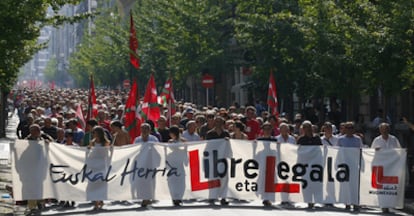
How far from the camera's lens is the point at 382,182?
62.3ft

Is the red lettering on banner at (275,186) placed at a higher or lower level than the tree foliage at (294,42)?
lower

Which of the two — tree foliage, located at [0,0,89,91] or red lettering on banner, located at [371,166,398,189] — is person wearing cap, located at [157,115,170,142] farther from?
tree foliage, located at [0,0,89,91]

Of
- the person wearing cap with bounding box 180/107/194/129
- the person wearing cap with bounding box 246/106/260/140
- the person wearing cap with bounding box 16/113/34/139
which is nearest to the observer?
the person wearing cap with bounding box 246/106/260/140

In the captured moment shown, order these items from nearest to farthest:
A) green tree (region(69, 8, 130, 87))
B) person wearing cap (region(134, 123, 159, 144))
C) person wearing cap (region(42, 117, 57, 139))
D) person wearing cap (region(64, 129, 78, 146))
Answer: person wearing cap (region(134, 123, 159, 144)) < person wearing cap (region(64, 129, 78, 146)) < person wearing cap (region(42, 117, 57, 139)) < green tree (region(69, 8, 130, 87))

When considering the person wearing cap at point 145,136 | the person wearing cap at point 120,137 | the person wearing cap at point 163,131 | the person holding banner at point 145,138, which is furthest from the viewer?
the person wearing cap at point 163,131

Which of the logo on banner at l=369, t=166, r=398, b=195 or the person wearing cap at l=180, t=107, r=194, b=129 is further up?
the person wearing cap at l=180, t=107, r=194, b=129

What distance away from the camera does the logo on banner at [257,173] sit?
19234mm

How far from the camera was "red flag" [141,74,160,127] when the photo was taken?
24016 millimetres

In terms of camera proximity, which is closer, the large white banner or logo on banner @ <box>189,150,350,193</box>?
the large white banner

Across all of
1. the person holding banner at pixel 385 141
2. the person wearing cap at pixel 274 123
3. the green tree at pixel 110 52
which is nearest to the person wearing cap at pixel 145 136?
the person holding banner at pixel 385 141

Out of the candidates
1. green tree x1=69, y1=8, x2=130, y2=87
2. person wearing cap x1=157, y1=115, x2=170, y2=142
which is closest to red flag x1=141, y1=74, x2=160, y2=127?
person wearing cap x1=157, y1=115, x2=170, y2=142

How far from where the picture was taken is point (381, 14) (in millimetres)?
27516

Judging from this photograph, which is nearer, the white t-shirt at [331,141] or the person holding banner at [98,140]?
the person holding banner at [98,140]

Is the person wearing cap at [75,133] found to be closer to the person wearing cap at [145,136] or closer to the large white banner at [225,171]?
the person wearing cap at [145,136]
